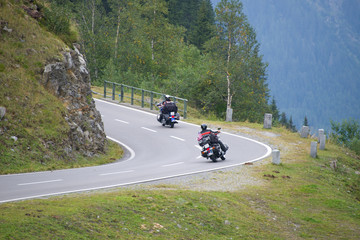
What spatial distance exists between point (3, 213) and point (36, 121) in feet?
26.7

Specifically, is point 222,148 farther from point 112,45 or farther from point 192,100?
point 112,45

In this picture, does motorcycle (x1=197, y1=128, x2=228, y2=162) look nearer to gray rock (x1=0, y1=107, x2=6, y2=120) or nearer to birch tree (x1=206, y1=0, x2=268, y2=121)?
gray rock (x1=0, y1=107, x2=6, y2=120)

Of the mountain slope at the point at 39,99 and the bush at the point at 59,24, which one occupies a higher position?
the bush at the point at 59,24

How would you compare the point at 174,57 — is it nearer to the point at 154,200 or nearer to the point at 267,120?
the point at 267,120

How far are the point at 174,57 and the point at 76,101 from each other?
3726 centimetres

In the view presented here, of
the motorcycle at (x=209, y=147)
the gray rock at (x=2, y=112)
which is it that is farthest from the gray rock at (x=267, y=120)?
the gray rock at (x=2, y=112)

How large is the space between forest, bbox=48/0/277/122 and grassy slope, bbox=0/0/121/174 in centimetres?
1819

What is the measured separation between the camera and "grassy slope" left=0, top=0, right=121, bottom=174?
47.8 ft

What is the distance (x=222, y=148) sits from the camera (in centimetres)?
1806

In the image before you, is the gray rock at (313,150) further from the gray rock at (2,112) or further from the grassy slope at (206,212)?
the gray rock at (2,112)

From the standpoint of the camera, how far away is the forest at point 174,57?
4241 centimetres

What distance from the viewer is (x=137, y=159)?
1833 centimetres

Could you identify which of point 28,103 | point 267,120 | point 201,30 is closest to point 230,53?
point 267,120

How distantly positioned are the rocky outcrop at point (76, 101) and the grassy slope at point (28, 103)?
1.21 ft
